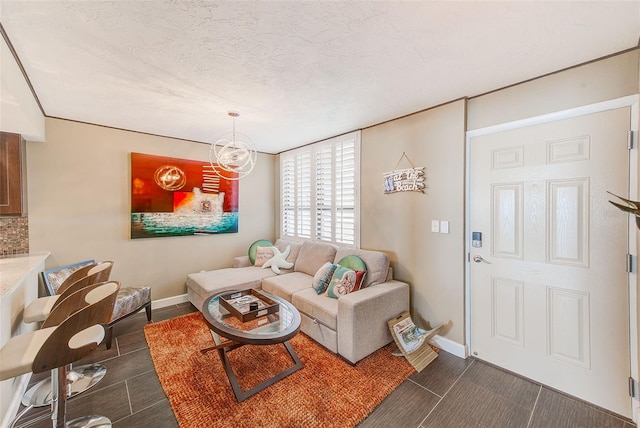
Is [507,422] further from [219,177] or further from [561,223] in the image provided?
[219,177]

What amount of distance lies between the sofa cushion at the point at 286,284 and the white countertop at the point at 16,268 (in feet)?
6.99

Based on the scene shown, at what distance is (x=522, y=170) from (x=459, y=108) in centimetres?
81

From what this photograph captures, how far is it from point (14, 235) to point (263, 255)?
2.74m

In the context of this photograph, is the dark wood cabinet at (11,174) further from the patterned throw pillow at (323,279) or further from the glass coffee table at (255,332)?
the patterned throw pillow at (323,279)

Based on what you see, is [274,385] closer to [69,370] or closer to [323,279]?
[323,279]

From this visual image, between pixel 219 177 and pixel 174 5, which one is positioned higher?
pixel 174 5

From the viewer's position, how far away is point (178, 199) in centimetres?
372

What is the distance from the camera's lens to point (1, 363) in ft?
4.18

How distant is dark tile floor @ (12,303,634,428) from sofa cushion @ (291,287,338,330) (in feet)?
2.53

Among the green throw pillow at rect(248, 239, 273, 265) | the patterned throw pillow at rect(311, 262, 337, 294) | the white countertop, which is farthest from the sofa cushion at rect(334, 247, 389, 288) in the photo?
the white countertop

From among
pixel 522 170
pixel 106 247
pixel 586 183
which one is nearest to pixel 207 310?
pixel 106 247

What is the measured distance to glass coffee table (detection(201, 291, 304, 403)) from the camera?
1.84 m

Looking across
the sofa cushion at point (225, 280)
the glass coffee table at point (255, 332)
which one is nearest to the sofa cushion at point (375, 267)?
the glass coffee table at point (255, 332)

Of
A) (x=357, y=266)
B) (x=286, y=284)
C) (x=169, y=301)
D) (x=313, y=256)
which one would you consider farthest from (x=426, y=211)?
(x=169, y=301)
